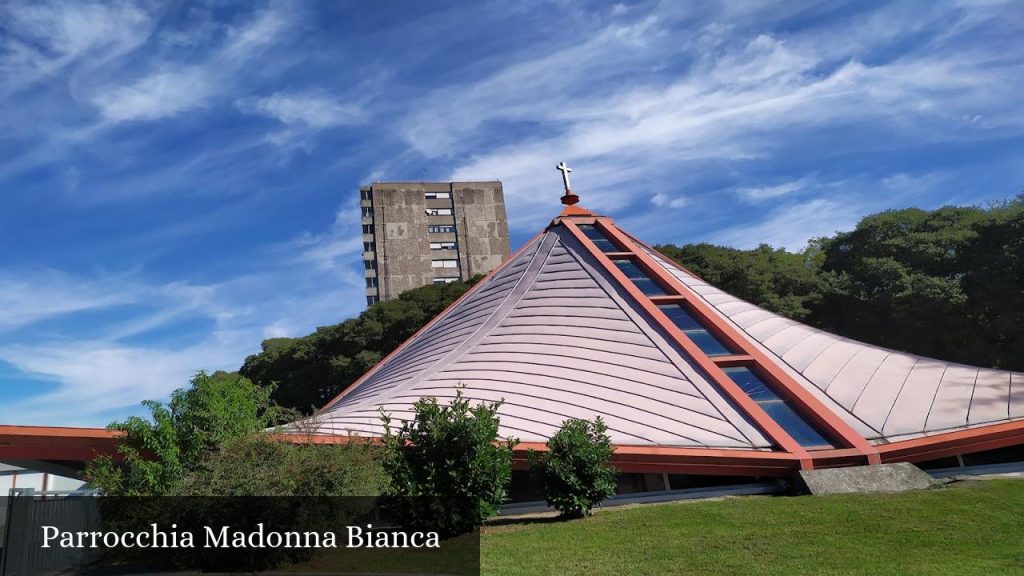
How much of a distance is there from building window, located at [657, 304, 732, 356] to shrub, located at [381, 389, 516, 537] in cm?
630

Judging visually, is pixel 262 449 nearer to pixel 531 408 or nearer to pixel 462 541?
pixel 462 541

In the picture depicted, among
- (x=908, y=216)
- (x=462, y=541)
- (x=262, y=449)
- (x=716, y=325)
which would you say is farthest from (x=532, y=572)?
(x=908, y=216)

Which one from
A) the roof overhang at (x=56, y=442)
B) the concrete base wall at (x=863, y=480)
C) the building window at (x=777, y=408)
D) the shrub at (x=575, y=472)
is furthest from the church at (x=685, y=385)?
the roof overhang at (x=56, y=442)

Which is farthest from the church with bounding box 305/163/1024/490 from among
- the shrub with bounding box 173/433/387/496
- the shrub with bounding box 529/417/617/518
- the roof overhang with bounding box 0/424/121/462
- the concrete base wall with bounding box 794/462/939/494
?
the roof overhang with bounding box 0/424/121/462

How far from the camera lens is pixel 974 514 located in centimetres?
910

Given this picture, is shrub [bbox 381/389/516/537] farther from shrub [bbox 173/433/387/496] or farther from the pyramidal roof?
the pyramidal roof

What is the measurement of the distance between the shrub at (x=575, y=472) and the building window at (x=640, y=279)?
7.11m

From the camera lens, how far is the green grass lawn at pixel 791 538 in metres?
7.42

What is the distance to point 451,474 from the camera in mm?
9859

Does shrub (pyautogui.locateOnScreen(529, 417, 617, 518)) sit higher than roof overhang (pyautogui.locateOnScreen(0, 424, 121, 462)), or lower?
lower

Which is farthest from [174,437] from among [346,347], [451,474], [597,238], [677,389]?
[346,347]

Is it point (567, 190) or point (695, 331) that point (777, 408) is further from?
point (567, 190)

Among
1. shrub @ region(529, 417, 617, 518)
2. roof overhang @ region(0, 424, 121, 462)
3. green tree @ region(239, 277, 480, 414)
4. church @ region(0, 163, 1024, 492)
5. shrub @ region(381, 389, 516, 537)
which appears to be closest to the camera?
shrub @ region(381, 389, 516, 537)

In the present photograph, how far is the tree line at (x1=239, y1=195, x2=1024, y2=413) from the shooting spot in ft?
100
